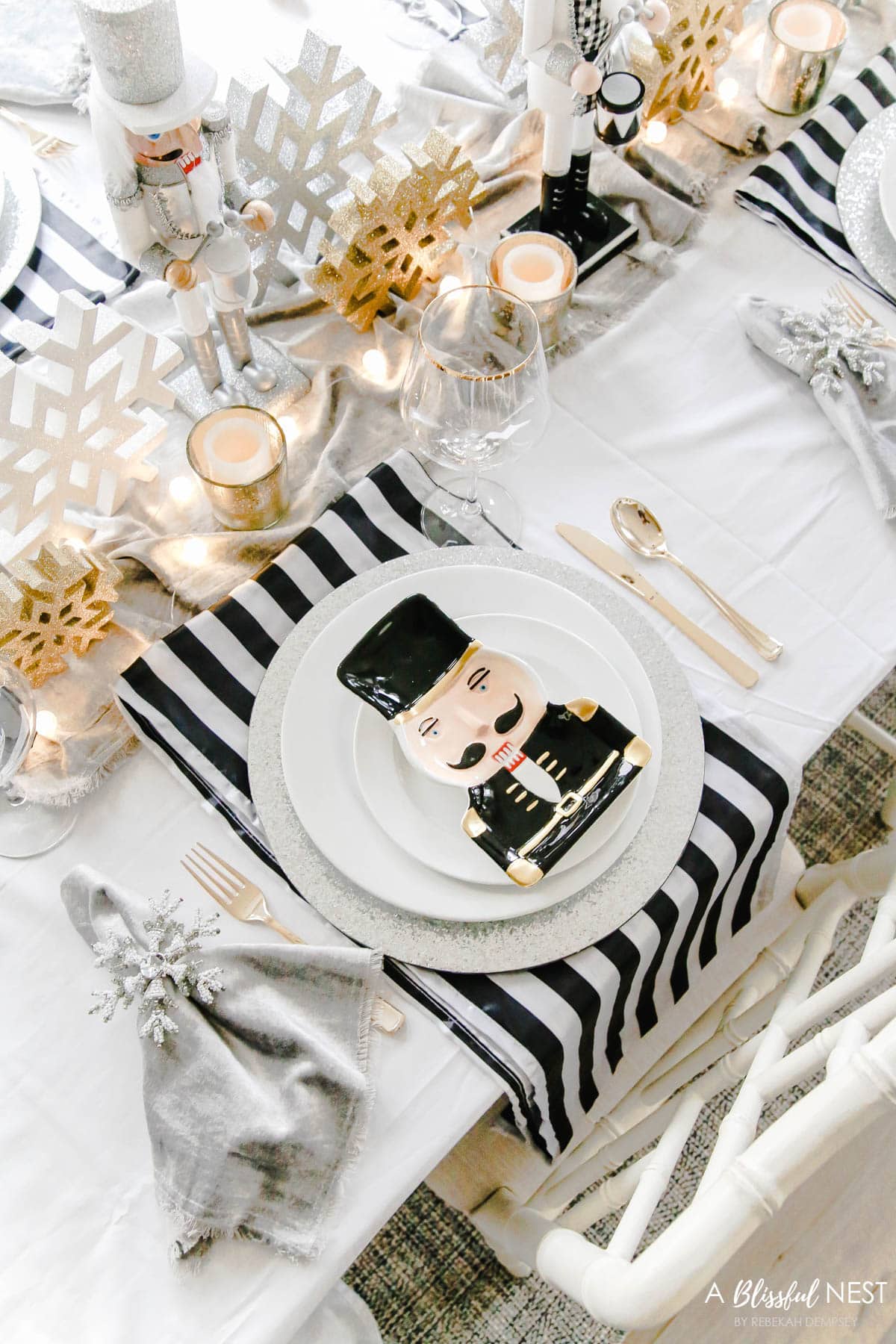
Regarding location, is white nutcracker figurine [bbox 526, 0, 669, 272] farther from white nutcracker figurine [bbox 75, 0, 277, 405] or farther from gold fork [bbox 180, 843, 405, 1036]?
gold fork [bbox 180, 843, 405, 1036]

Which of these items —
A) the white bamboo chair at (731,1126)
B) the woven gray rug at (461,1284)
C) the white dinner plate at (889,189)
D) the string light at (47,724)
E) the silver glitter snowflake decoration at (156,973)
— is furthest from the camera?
the woven gray rug at (461,1284)

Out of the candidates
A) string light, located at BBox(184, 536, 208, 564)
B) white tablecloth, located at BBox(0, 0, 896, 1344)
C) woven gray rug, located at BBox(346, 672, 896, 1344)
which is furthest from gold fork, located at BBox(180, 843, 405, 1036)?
woven gray rug, located at BBox(346, 672, 896, 1344)

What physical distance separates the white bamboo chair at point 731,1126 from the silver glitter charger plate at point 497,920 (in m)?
0.16

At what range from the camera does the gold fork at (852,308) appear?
1.05m

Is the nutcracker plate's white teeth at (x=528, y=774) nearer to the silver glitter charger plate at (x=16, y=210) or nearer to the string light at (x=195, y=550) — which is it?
the string light at (x=195, y=550)

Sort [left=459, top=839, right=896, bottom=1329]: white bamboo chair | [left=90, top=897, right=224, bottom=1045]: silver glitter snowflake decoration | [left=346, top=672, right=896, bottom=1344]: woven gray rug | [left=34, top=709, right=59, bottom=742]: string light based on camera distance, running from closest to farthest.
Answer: [left=459, top=839, right=896, bottom=1329]: white bamboo chair < [left=90, top=897, right=224, bottom=1045]: silver glitter snowflake decoration < [left=34, top=709, right=59, bottom=742]: string light < [left=346, top=672, right=896, bottom=1344]: woven gray rug

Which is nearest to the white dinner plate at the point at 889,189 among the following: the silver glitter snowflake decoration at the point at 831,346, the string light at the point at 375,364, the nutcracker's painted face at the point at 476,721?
the silver glitter snowflake decoration at the point at 831,346

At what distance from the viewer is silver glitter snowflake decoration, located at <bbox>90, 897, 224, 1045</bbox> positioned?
0.75m

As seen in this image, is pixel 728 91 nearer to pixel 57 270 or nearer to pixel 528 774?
pixel 57 270

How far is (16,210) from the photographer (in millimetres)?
1090

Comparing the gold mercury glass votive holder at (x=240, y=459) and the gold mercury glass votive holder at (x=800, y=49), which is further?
the gold mercury glass votive holder at (x=800, y=49)

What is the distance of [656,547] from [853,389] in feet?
0.81

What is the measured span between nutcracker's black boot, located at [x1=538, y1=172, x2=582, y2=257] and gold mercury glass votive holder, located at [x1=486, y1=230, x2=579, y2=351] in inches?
1.5

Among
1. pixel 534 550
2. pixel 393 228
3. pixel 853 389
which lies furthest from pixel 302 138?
pixel 853 389
